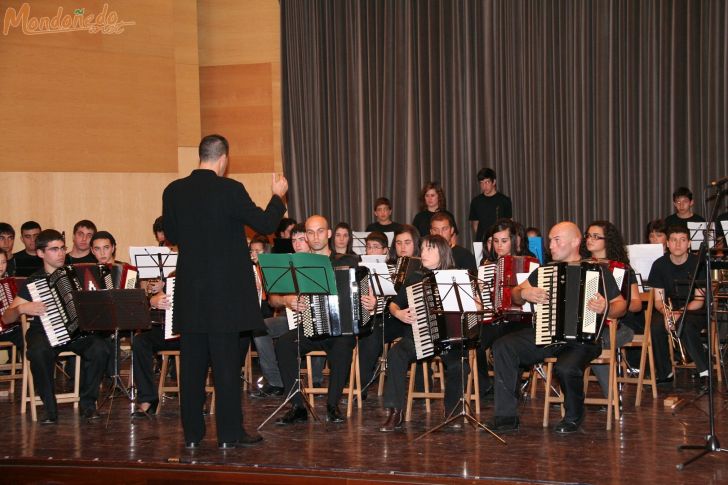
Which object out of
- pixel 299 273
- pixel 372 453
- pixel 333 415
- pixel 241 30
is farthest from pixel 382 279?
pixel 241 30

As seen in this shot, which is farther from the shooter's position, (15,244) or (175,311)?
(15,244)

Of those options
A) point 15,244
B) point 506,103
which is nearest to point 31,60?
point 15,244

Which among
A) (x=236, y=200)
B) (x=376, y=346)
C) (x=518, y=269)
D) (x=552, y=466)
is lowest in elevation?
(x=552, y=466)

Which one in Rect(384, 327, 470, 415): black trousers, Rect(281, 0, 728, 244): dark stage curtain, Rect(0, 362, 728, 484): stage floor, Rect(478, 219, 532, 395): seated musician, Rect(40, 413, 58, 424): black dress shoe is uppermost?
Rect(281, 0, 728, 244): dark stage curtain

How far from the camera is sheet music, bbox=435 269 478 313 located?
6.08 metres

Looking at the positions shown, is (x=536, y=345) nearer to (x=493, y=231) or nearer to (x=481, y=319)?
(x=481, y=319)

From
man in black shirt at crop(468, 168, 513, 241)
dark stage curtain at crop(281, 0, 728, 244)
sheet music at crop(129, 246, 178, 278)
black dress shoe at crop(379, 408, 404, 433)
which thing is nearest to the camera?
black dress shoe at crop(379, 408, 404, 433)

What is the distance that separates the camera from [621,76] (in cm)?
1072

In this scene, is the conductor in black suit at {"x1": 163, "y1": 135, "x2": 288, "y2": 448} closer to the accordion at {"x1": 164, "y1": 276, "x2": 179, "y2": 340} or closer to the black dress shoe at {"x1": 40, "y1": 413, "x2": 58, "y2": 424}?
the accordion at {"x1": 164, "y1": 276, "x2": 179, "y2": 340}

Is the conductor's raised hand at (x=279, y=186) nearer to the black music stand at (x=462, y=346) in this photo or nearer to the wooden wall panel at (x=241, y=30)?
the black music stand at (x=462, y=346)

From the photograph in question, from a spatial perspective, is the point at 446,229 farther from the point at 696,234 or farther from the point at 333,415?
the point at 696,234

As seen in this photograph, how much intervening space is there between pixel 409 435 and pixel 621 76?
6.04 meters

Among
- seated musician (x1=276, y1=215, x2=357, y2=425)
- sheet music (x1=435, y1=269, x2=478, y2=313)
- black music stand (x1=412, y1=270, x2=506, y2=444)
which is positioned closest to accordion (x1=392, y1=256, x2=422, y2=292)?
seated musician (x1=276, y1=215, x2=357, y2=425)

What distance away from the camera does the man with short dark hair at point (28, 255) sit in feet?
31.2
